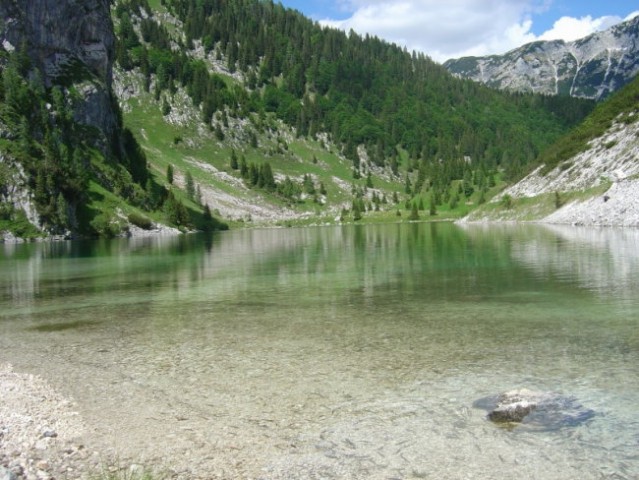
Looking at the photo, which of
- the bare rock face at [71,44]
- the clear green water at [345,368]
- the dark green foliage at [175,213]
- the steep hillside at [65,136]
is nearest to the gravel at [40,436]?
the clear green water at [345,368]

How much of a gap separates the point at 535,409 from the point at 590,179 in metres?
134

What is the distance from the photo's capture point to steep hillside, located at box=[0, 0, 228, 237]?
128 m

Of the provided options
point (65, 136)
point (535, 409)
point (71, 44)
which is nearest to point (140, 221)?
point (65, 136)

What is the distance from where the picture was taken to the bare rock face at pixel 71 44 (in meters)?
157

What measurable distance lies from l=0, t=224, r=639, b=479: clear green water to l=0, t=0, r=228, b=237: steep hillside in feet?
318

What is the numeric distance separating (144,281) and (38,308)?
1237 centimetres

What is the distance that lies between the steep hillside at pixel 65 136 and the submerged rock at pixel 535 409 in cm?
13129

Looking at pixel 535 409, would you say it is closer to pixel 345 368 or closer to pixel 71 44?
pixel 345 368

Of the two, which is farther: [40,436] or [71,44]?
[71,44]

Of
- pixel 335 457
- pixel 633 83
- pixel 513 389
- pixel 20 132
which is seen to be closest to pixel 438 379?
pixel 513 389

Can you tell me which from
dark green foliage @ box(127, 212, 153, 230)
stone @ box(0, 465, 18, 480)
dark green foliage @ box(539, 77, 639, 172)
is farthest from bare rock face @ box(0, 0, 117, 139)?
stone @ box(0, 465, 18, 480)

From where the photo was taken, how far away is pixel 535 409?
45.6 feet

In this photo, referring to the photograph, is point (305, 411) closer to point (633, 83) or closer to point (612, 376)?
point (612, 376)

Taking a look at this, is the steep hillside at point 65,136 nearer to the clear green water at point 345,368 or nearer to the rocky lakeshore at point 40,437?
the clear green water at point 345,368
